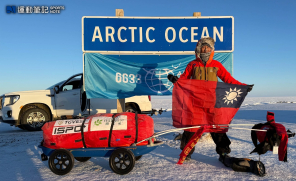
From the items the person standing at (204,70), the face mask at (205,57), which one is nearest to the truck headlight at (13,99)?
the person standing at (204,70)

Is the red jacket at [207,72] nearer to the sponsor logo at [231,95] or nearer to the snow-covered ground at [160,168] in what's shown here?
the sponsor logo at [231,95]

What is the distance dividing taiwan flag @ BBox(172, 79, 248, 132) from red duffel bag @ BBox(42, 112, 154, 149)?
861mm

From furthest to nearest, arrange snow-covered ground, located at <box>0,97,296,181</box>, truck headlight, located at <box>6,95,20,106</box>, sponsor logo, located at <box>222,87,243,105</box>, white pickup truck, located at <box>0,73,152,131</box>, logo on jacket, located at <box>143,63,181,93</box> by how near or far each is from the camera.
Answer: truck headlight, located at <box>6,95,20,106</box>
white pickup truck, located at <box>0,73,152,131</box>
logo on jacket, located at <box>143,63,181,93</box>
sponsor logo, located at <box>222,87,243,105</box>
snow-covered ground, located at <box>0,97,296,181</box>

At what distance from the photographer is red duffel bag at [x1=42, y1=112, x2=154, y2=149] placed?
3.61m

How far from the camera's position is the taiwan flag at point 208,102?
4.03m

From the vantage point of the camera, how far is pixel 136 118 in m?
3.70

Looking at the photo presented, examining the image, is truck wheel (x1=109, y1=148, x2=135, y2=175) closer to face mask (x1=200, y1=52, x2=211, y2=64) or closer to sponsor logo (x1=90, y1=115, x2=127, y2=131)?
sponsor logo (x1=90, y1=115, x2=127, y2=131)

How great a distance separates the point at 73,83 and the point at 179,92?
22.1ft

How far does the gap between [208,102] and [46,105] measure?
7.32m

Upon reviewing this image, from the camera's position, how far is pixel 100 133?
3.62 meters

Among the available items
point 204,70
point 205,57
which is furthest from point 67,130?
point 205,57

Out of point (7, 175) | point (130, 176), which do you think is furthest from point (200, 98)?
point (7, 175)

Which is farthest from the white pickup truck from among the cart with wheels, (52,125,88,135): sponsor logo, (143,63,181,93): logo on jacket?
the cart with wheels

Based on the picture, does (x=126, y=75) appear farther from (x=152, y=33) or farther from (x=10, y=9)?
(x=10, y=9)
